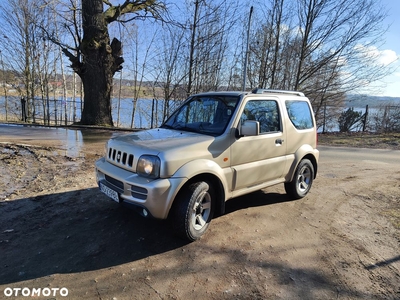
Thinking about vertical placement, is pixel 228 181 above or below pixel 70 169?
above

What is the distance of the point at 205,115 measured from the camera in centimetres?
434

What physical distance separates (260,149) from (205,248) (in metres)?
1.72

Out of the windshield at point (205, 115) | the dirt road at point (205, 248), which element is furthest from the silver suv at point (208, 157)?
the dirt road at point (205, 248)

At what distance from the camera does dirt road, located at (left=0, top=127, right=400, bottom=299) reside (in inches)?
105

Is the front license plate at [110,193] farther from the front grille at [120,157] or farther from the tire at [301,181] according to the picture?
the tire at [301,181]

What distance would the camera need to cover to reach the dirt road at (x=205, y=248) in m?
2.66

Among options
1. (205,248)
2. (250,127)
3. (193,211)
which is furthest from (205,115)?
(205,248)

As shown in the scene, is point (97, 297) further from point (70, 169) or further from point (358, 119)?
point (358, 119)

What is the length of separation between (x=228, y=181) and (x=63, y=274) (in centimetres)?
221

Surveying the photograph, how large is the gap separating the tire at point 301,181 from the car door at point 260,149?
51 centimetres

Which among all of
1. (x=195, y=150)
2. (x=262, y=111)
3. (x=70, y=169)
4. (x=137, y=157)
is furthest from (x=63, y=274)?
(x=70, y=169)

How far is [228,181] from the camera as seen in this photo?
377cm

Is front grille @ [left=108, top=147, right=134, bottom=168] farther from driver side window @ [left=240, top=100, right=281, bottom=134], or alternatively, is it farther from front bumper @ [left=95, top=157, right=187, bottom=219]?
driver side window @ [left=240, top=100, right=281, bottom=134]

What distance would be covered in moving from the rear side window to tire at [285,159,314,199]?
0.70 m
